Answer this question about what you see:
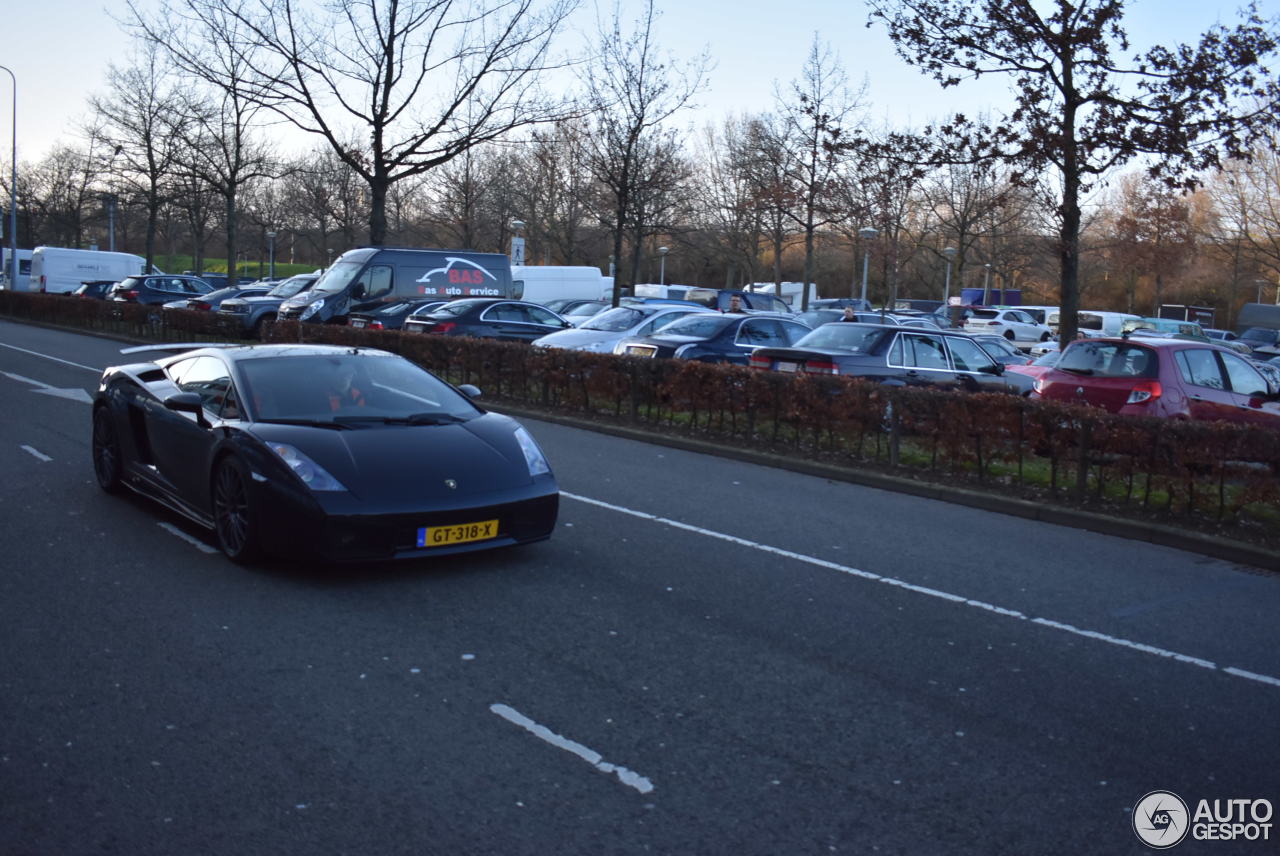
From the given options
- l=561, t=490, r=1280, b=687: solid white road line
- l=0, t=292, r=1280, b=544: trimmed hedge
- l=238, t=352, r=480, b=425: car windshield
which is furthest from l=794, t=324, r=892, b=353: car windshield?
l=238, t=352, r=480, b=425: car windshield

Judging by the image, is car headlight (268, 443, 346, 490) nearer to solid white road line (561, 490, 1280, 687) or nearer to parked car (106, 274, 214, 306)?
solid white road line (561, 490, 1280, 687)

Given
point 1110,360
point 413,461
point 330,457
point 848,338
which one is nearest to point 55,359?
point 848,338

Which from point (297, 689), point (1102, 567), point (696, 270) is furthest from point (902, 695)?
point (696, 270)

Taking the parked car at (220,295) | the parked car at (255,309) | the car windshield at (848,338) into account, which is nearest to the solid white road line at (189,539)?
the car windshield at (848,338)

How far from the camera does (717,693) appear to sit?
511cm

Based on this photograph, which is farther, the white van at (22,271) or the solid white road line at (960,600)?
the white van at (22,271)

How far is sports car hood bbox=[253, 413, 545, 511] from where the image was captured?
6657 millimetres

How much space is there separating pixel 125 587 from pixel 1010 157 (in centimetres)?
1494

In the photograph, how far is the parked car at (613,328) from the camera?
21269 millimetres

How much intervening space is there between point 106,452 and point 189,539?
1.93 m

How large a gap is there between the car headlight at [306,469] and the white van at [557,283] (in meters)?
33.5

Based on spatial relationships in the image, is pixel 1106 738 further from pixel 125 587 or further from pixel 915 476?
pixel 915 476

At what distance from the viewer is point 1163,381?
501 inches

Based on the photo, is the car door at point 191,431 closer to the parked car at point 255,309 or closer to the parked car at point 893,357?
the parked car at point 893,357
